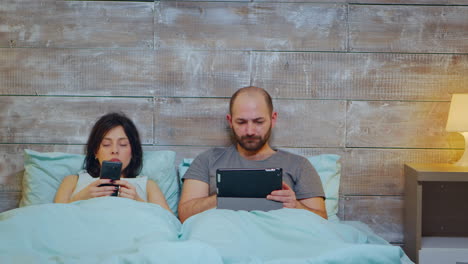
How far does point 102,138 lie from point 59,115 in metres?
0.33

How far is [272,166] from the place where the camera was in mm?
1847

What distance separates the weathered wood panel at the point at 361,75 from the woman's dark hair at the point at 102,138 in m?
0.58

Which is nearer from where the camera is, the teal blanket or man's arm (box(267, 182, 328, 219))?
the teal blanket

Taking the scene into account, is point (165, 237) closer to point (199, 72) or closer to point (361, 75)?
point (199, 72)

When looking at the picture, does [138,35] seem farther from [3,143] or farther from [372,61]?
[372,61]

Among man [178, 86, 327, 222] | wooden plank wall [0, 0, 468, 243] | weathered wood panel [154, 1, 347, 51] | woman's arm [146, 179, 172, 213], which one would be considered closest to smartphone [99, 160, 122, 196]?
woman's arm [146, 179, 172, 213]

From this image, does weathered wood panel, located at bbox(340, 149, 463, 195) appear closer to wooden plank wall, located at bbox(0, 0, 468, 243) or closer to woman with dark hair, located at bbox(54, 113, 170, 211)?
wooden plank wall, located at bbox(0, 0, 468, 243)

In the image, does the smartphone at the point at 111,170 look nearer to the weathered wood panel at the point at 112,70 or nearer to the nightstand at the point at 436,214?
the weathered wood panel at the point at 112,70

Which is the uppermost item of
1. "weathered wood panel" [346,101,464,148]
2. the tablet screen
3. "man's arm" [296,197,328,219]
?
"weathered wood panel" [346,101,464,148]

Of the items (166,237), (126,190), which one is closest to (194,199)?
(126,190)

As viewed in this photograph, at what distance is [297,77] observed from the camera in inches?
80.7

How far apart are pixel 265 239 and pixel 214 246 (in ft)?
0.53

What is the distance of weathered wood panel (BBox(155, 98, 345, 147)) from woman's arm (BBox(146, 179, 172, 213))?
28 cm

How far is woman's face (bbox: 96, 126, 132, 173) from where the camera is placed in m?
1.82
